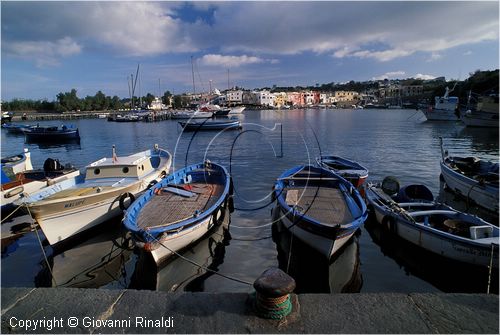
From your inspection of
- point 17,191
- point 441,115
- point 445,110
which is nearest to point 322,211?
point 17,191

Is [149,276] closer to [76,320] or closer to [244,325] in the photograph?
[76,320]

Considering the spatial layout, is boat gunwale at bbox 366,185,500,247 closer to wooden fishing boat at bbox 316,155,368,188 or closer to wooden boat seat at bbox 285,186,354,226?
wooden boat seat at bbox 285,186,354,226

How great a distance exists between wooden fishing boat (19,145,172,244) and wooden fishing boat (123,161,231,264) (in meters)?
1.80

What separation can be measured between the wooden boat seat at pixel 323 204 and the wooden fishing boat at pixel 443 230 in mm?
2069

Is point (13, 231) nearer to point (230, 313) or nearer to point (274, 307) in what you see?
point (230, 313)

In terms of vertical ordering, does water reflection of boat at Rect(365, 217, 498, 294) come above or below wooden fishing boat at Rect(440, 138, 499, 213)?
below

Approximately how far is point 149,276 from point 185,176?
7467mm

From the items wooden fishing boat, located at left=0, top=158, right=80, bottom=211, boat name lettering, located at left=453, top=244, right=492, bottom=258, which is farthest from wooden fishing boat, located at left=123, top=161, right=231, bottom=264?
boat name lettering, located at left=453, top=244, right=492, bottom=258

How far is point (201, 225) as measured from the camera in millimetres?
11992

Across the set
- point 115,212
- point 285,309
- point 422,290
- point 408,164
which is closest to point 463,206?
point 422,290

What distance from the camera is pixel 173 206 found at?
1309 cm

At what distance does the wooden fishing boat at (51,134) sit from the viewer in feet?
181

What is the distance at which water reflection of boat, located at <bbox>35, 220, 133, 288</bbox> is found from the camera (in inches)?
422

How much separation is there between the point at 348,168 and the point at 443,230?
35.2ft
